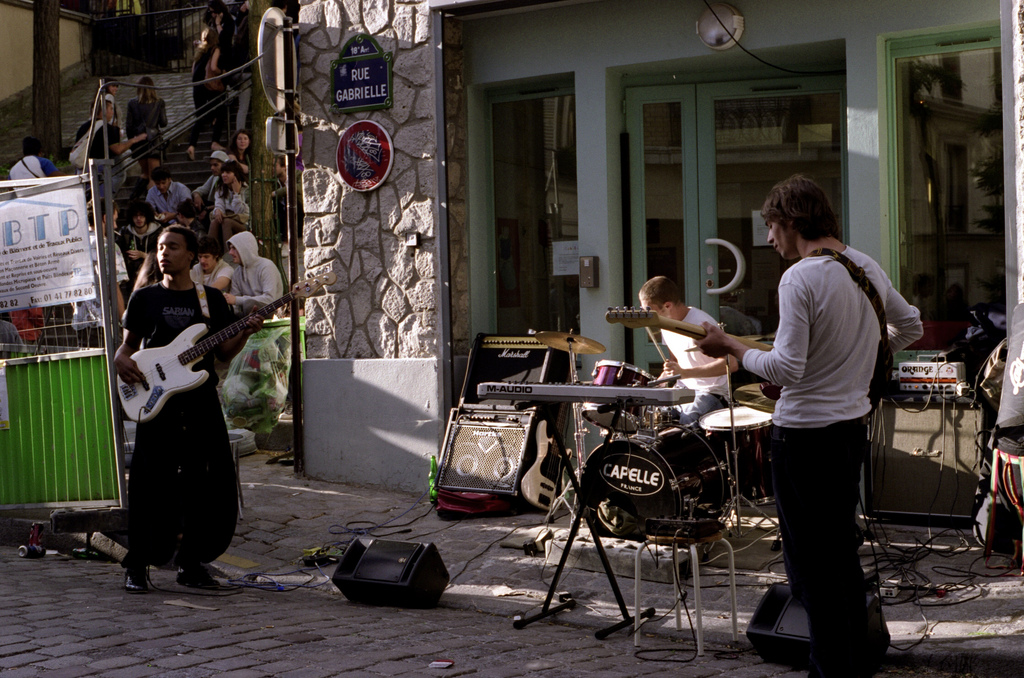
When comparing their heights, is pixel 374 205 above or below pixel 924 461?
above

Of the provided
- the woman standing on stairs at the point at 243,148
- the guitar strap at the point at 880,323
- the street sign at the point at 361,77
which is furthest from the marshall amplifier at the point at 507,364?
the woman standing on stairs at the point at 243,148

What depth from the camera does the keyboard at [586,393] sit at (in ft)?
15.6

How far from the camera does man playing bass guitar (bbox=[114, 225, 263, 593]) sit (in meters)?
6.18

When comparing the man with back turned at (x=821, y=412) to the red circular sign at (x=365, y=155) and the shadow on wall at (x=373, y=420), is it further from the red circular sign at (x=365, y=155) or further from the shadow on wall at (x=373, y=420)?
the red circular sign at (x=365, y=155)

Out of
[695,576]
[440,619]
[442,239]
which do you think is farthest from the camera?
[442,239]

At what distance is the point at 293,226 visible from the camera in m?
9.17

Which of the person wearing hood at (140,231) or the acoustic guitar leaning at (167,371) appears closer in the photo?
the acoustic guitar leaning at (167,371)

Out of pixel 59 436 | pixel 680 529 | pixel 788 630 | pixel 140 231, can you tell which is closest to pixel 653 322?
pixel 680 529

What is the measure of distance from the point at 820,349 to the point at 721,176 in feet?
15.4

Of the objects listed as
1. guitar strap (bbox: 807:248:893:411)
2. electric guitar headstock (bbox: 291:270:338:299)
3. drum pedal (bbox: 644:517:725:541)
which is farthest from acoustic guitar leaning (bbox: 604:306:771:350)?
electric guitar headstock (bbox: 291:270:338:299)

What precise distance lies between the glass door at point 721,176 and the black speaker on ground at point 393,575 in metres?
3.21

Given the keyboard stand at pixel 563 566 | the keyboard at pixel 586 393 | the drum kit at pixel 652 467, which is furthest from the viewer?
the drum kit at pixel 652 467

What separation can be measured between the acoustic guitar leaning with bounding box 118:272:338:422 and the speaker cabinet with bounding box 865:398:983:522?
400cm

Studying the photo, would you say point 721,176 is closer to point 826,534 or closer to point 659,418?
point 659,418
